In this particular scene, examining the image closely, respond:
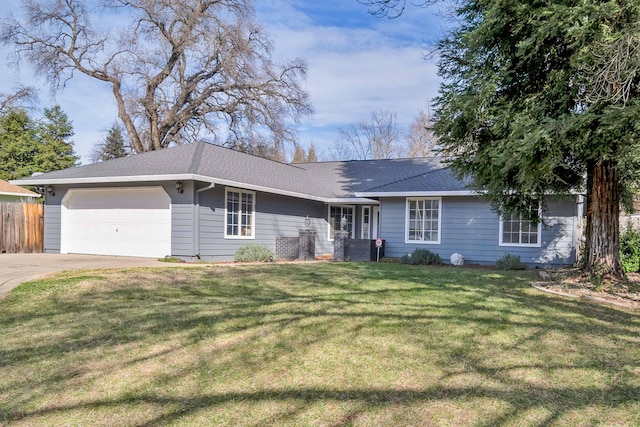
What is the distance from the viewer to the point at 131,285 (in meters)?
7.38

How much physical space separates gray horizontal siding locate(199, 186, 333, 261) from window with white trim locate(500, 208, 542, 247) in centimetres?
676

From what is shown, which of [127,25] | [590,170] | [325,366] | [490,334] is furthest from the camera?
[127,25]

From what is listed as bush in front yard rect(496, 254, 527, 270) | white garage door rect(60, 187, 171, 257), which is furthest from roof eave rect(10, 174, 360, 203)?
bush in front yard rect(496, 254, 527, 270)

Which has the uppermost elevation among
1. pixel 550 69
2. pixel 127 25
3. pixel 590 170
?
→ pixel 127 25

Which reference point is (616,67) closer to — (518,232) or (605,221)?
(605,221)

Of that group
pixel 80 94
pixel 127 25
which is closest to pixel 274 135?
pixel 127 25

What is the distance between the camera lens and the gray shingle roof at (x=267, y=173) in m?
12.3

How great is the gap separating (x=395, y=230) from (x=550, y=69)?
7.42m

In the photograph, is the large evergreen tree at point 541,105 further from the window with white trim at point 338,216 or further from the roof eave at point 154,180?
the window with white trim at point 338,216

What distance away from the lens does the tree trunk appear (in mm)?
7758

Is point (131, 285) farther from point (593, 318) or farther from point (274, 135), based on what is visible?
point (274, 135)

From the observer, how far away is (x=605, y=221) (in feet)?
25.6

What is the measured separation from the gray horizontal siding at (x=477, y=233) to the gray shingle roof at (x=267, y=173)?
2.44 ft

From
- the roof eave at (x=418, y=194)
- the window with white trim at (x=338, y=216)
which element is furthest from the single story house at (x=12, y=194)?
the roof eave at (x=418, y=194)
